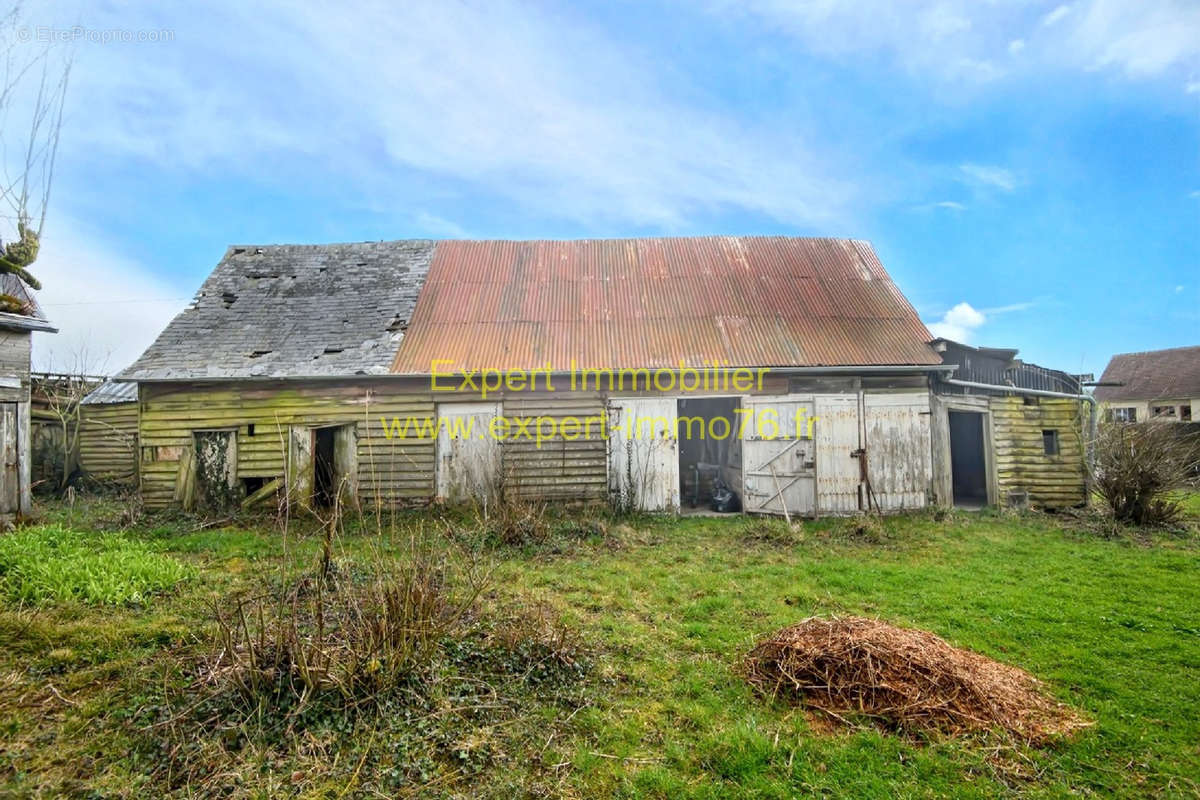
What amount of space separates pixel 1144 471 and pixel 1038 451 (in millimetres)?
1863

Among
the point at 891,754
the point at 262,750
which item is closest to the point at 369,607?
the point at 262,750

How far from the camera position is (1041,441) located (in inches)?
408

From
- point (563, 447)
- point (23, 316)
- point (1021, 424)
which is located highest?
point (23, 316)

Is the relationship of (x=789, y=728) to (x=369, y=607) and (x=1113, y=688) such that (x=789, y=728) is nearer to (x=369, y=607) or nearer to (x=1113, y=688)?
(x=1113, y=688)

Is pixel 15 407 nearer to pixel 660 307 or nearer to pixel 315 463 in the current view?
pixel 315 463

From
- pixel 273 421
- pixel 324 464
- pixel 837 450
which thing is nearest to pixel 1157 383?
pixel 837 450

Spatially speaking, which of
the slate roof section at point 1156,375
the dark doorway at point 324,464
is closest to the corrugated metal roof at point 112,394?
the dark doorway at point 324,464

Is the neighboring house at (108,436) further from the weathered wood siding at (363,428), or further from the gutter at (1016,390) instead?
the gutter at (1016,390)

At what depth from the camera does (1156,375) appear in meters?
25.0

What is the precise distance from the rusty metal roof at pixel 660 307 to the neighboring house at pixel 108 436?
8.47 m

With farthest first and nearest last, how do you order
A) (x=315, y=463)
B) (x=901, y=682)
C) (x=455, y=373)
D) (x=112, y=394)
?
(x=112, y=394) → (x=315, y=463) → (x=455, y=373) → (x=901, y=682)

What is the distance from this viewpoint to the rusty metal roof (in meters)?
9.84

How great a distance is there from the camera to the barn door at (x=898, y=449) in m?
9.69

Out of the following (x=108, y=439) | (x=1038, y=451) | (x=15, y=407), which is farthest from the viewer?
(x=108, y=439)
